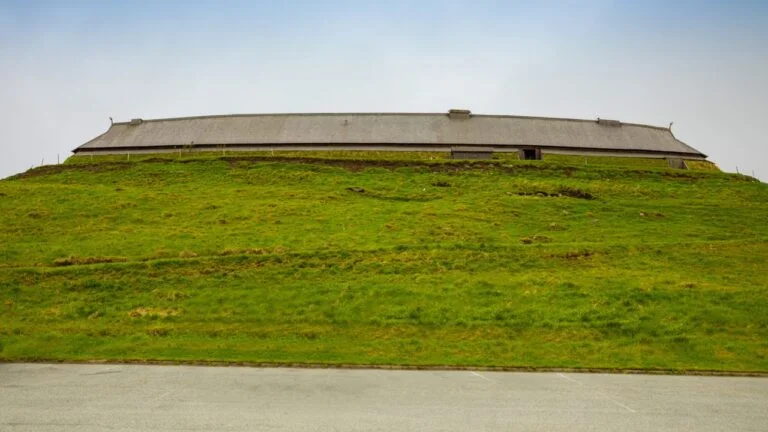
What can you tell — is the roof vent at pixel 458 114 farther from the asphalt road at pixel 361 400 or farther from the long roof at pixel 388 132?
the asphalt road at pixel 361 400

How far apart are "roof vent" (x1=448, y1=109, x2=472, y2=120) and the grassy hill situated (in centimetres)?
2181

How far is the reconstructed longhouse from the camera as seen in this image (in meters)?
64.9

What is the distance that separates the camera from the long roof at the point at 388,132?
6588 centimetres

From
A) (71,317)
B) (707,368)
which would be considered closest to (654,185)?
(707,368)

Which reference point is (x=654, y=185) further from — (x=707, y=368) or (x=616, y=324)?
(x=707, y=368)

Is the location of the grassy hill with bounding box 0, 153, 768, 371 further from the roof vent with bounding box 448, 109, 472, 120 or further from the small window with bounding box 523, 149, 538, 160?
the roof vent with bounding box 448, 109, 472, 120

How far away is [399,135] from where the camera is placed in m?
65.8

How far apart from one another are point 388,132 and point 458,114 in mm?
9384

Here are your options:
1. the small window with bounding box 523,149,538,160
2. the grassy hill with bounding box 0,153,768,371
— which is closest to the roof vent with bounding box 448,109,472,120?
the small window with bounding box 523,149,538,160

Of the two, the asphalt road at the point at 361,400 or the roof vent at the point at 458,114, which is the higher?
the roof vent at the point at 458,114

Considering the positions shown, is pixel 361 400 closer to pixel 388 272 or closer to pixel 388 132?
pixel 388 272

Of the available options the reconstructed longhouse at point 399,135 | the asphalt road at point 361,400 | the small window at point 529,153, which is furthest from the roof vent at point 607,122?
the asphalt road at point 361,400

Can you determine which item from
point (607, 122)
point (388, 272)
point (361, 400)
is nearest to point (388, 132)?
point (607, 122)

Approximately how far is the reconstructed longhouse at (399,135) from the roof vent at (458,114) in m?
0.12
